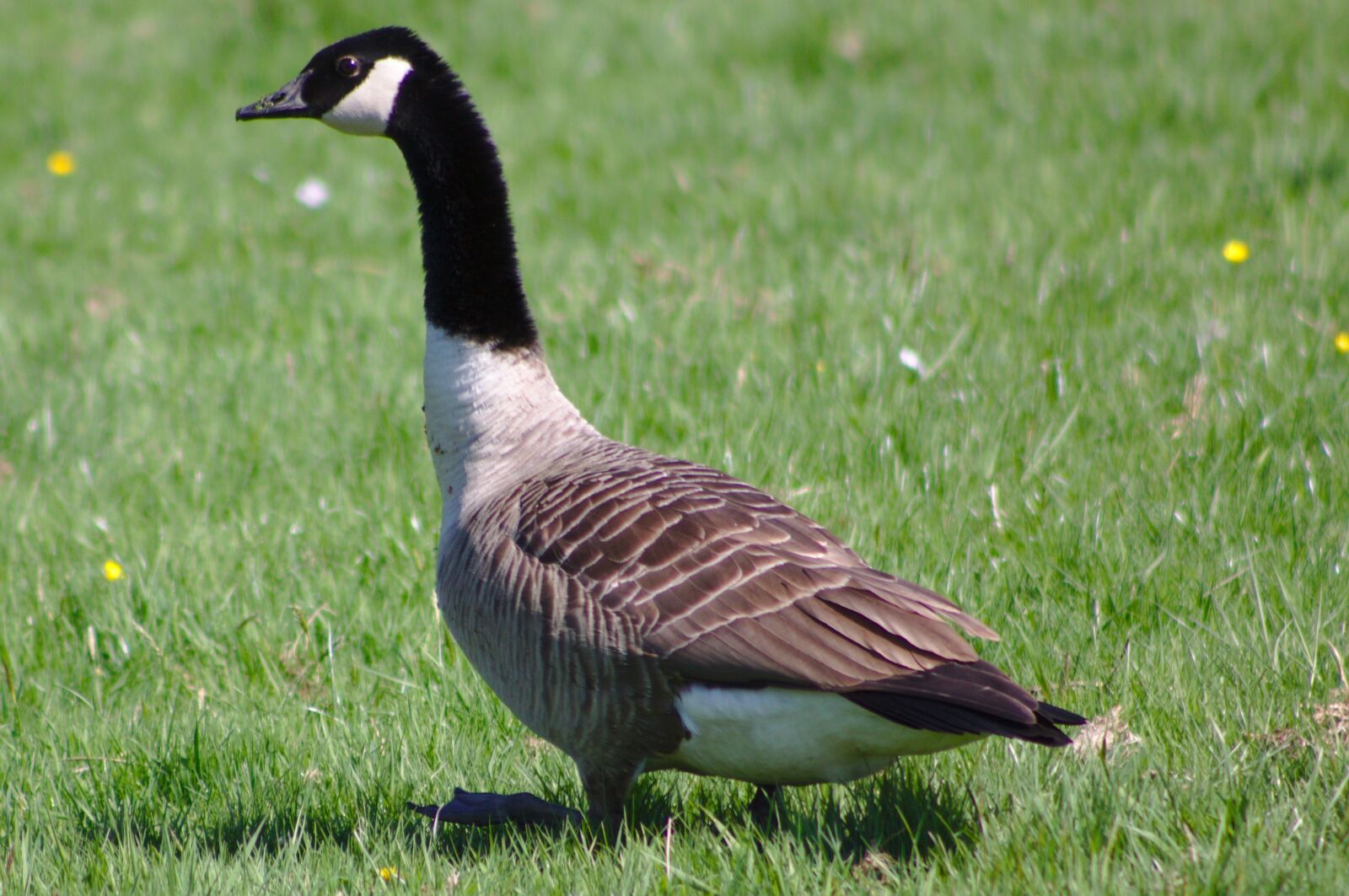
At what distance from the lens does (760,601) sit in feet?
10.6

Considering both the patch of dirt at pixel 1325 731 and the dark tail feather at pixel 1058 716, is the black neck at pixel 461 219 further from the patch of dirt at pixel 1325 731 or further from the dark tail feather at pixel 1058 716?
the patch of dirt at pixel 1325 731

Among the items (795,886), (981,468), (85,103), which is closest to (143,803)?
(795,886)

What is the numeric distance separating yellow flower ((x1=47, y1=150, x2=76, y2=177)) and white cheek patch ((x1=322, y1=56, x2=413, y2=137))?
5.60m

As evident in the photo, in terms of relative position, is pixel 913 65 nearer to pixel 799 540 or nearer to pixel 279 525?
pixel 279 525

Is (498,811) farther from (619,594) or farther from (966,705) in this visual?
(966,705)

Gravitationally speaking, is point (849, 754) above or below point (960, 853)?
above

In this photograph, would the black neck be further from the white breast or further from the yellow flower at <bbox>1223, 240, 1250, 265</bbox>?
the yellow flower at <bbox>1223, 240, 1250, 265</bbox>

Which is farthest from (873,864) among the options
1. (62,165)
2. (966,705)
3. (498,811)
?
(62,165)

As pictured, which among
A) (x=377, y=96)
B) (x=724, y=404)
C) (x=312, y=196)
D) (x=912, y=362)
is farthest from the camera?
(x=312, y=196)

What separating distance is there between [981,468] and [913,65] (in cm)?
531

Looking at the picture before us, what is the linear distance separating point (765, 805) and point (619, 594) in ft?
2.48

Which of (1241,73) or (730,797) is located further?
(1241,73)

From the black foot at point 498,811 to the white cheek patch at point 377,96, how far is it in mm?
2027

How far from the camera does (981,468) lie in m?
5.11
